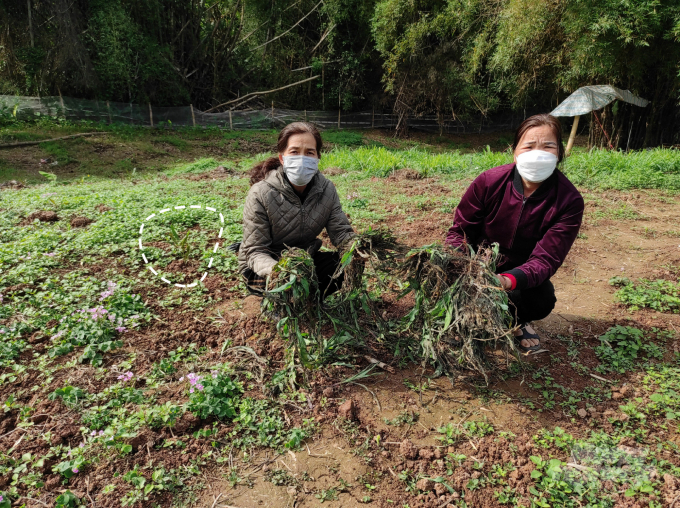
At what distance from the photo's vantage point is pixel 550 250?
226 centimetres

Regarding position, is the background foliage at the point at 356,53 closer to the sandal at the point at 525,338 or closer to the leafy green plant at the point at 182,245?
the sandal at the point at 525,338

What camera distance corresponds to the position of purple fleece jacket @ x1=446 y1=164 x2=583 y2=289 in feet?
7.38

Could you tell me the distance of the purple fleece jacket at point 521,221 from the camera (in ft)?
7.38

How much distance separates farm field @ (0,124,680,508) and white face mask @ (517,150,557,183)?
105cm

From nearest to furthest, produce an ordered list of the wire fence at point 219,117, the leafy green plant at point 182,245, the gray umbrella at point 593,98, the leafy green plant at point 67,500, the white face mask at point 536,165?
1. the leafy green plant at point 67,500
2. the white face mask at point 536,165
3. the leafy green plant at point 182,245
4. the gray umbrella at point 593,98
5. the wire fence at point 219,117

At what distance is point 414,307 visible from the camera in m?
2.30

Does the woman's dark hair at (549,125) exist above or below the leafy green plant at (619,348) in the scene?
above

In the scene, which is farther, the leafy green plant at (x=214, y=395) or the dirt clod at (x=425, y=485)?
the leafy green plant at (x=214, y=395)

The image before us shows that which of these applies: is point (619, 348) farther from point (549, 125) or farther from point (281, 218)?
point (281, 218)

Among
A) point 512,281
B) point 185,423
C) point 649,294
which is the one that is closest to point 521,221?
point 512,281

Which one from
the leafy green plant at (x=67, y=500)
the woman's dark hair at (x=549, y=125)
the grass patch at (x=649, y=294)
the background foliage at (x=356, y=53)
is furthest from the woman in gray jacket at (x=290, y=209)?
the background foliage at (x=356, y=53)

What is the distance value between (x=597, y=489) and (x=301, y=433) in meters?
1.24

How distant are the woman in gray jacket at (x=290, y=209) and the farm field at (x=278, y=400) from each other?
0.54m

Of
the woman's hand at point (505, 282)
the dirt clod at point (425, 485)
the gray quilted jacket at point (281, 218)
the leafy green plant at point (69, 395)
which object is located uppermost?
the gray quilted jacket at point (281, 218)
